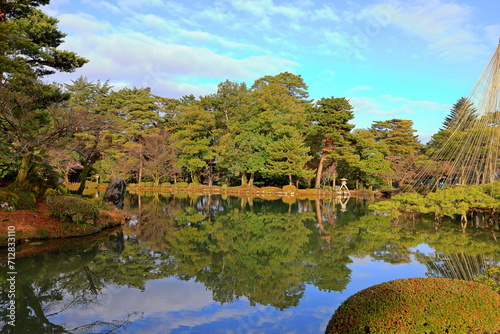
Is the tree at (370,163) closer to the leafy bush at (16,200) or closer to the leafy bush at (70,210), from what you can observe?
the leafy bush at (70,210)

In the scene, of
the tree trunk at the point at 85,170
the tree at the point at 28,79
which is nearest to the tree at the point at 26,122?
the tree at the point at 28,79

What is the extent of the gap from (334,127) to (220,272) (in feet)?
95.4

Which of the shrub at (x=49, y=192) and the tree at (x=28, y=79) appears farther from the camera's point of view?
the shrub at (x=49, y=192)

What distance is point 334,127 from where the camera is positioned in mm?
34406

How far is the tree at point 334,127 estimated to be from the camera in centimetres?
3378

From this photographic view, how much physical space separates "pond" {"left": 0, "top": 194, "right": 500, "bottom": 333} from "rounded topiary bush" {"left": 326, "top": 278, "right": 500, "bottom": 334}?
159cm

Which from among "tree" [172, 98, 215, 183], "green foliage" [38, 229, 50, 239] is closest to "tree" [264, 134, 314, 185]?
"tree" [172, 98, 215, 183]

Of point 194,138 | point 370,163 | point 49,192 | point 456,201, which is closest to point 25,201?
point 49,192

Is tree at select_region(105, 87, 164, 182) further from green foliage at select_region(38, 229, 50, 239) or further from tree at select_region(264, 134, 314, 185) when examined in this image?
green foliage at select_region(38, 229, 50, 239)

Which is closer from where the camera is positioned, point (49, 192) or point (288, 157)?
point (49, 192)

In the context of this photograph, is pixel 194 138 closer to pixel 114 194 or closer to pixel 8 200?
A: pixel 114 194

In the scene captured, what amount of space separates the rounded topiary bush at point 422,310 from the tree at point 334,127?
30448 mm

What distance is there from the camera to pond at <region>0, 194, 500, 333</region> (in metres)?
5.38

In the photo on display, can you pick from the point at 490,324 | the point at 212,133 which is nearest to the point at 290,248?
the point at 490,324
